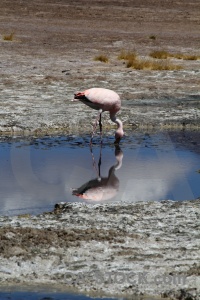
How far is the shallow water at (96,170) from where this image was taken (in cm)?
1020

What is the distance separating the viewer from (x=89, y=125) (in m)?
15.3

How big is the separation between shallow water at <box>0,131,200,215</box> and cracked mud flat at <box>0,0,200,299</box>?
29.4 inches

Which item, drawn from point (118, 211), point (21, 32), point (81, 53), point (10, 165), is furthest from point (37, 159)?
point (21, 32)

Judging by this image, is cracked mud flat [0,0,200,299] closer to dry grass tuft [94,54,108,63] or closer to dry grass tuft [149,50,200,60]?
dry grass tuft [94,54,108,63]

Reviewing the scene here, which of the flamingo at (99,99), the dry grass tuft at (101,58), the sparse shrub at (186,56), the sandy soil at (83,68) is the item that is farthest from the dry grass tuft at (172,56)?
the flamingo at (99,99)

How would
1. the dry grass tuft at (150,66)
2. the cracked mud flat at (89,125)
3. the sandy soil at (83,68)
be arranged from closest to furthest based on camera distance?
the cracked mud flat at (89,125), the sandy soil at (83,68), the dry grass tuft at (150,66)

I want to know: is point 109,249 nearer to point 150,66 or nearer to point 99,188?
point 99,188

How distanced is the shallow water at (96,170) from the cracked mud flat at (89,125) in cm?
75

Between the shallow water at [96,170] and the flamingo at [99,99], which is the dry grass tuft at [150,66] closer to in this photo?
→ the shallow water at [96,170]

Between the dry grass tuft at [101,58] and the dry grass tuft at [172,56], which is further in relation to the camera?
the dry grass tuft at [172,56]

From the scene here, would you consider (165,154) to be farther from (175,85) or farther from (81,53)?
(81,53)

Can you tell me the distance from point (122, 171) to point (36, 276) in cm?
462

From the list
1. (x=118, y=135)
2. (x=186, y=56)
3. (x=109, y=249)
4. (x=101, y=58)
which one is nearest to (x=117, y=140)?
(x=118, y=135)

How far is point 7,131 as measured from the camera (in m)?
14.5
